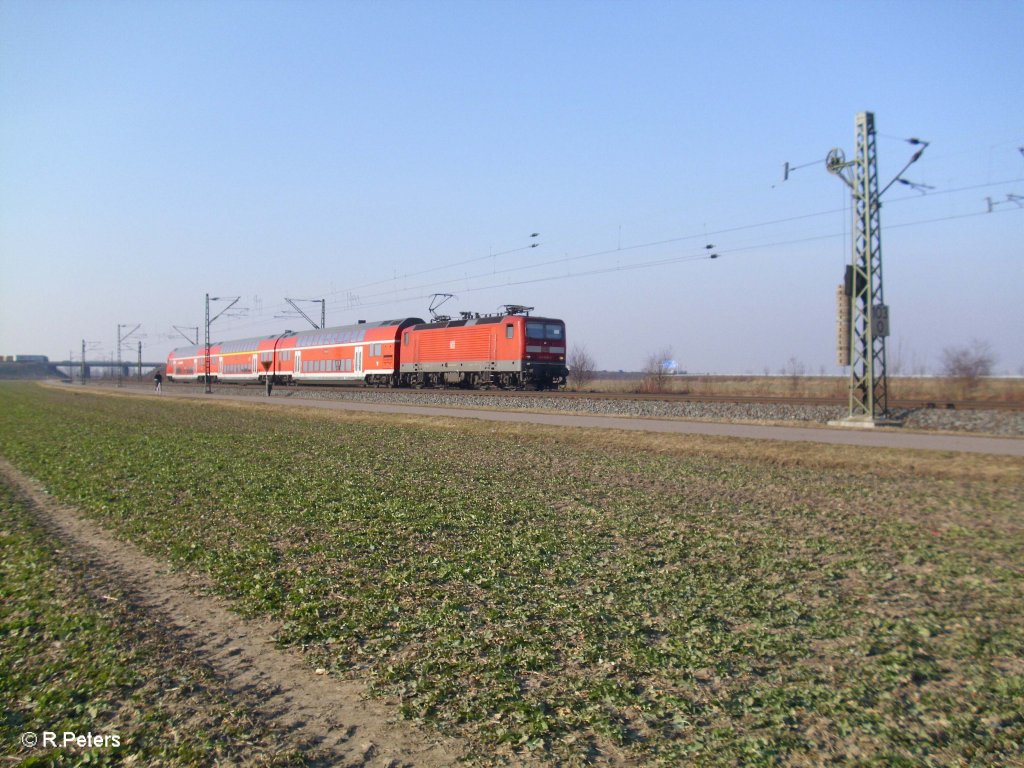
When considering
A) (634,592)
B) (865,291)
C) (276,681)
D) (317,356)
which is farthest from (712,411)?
(317,356)

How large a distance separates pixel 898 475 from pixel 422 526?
34.1ft

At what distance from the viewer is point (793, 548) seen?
8.80 metres

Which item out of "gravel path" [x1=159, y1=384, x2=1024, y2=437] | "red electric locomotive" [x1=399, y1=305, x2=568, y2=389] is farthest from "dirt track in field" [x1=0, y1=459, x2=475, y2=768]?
"red electric locomotive" [x1=399, y1=305, x2=568, y2=389]

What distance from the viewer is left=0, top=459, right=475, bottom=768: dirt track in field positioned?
4.17 meters

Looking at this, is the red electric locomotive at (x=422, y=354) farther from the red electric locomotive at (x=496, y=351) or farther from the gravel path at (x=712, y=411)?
the gravel path at (x=712, y=411)

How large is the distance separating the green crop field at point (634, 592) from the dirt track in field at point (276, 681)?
19cm

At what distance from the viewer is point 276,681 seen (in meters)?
5.07

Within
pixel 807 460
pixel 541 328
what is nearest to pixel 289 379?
pixel 541 328

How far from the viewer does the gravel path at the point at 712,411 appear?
20625 mm

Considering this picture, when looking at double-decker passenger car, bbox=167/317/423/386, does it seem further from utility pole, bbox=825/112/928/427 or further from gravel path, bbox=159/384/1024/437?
utility pole, bbox=825/112/928/427

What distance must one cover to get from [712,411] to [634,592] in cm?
2035

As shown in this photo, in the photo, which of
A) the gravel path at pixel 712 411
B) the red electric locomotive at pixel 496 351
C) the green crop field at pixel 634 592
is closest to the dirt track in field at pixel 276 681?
the green crop field at pixel 634 592

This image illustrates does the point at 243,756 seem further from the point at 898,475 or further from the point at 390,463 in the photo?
the point at 898,475

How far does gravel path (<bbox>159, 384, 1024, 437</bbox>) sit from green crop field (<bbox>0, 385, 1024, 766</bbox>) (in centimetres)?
625
